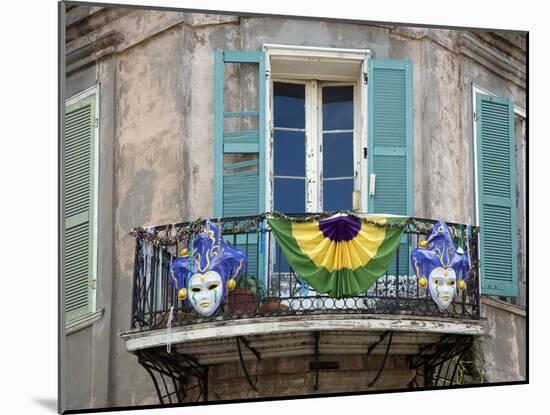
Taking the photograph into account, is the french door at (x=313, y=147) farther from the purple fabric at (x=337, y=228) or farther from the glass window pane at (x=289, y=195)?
the purple fabric at (x=337, y=228)

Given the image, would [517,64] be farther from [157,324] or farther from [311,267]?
[157,324]

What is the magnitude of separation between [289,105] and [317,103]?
0.69 feet

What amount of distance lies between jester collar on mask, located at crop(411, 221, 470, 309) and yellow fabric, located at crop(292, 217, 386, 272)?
40 cm

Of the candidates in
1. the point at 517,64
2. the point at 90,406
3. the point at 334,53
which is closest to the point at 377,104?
the point at 334,53

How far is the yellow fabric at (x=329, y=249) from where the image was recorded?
35.3 feet

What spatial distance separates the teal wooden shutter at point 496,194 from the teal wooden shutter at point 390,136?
25.5 inches

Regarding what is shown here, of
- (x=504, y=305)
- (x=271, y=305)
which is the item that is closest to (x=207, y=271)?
(x=271, y=305)

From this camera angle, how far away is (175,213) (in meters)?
11.1

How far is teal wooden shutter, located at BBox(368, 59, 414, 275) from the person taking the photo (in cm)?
1134

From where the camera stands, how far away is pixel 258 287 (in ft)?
35.3

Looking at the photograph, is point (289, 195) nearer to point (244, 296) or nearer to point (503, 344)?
point (244, 296)

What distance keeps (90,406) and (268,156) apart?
2.16 meters

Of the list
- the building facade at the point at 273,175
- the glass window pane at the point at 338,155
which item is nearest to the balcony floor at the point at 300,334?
the building facade at the point at 273,175

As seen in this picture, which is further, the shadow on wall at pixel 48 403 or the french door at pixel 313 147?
the french door at pixel 313 147
